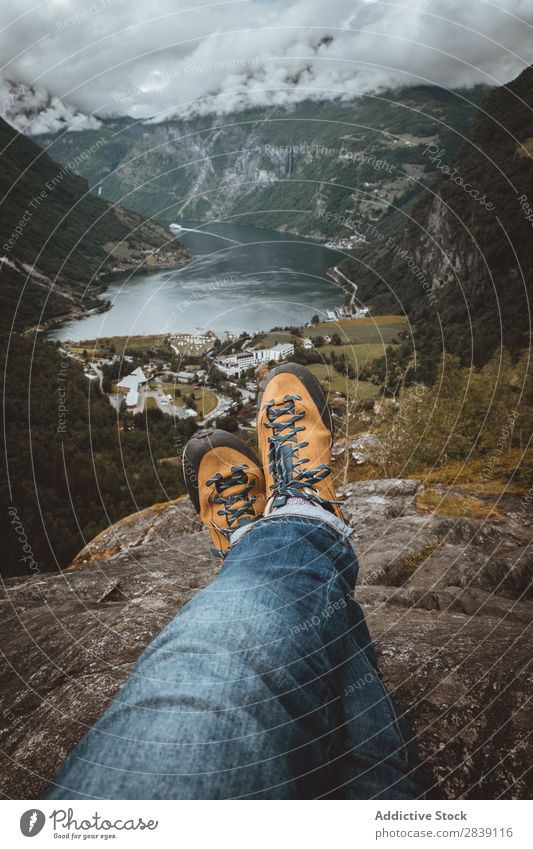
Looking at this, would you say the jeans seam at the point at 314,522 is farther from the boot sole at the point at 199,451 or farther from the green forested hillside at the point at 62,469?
the green forested hillside at the point at 62,469

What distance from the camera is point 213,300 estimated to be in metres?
7.86

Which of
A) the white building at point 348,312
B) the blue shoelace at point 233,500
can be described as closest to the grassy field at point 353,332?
the white building at point 348,312

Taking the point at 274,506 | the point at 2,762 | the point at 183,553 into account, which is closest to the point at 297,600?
the point at 274,506

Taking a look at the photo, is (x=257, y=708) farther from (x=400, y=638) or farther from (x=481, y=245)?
(x=481, y=245)

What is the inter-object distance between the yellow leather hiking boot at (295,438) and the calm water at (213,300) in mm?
2157

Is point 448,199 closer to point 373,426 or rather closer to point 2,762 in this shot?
point 373,426

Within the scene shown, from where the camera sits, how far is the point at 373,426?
13484mm

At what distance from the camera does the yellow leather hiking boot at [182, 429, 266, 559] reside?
3.81 m

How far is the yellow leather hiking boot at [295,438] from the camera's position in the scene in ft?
11.0

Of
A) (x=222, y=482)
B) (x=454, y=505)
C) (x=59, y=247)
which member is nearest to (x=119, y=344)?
(x=222, y=482)

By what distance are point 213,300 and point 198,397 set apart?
253 cm

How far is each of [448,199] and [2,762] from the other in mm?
66458

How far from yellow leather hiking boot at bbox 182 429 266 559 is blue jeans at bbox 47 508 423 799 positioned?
1612mm

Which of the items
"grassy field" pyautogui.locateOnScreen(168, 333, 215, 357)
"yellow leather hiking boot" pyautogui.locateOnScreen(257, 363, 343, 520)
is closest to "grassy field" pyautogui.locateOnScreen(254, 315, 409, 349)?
"grassy field" pyautogui.locateOnScreen(168, 333, 215, 357)
